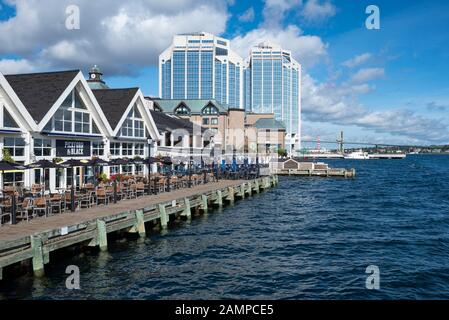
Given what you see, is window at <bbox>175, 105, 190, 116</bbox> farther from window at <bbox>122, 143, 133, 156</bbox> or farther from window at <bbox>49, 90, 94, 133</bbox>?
window at <bbox>49, 90, 94, 133</bbox>

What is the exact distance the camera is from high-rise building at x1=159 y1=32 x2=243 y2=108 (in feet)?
617

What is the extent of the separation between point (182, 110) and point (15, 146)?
7803 cm

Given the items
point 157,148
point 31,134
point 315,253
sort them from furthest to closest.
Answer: point 157,148, point 31,134, point 315,253

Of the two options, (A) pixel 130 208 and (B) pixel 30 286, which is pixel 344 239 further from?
(B) pixel 30 286

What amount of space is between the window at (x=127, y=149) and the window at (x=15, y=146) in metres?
11.4

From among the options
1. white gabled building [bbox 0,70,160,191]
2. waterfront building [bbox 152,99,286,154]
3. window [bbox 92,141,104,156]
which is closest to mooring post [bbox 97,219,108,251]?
white gabled building [bbox 0,70,160,191]

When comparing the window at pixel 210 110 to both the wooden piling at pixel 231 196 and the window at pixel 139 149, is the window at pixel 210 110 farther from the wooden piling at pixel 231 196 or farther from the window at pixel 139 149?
the wooden piling at pixel 231 196

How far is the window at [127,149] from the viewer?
34688 millimetres

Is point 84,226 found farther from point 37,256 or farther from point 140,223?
point 140,223

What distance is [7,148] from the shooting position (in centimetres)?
2270

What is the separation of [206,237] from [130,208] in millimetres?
4195

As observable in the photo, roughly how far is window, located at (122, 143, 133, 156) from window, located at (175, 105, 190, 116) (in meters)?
64.1

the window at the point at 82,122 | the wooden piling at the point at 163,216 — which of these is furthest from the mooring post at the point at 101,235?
the window at the point at 82,122

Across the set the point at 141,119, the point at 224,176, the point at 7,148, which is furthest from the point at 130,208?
the point at 224,176
